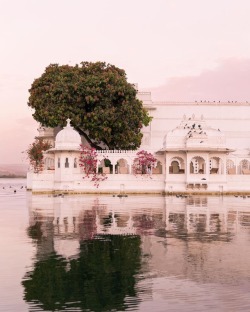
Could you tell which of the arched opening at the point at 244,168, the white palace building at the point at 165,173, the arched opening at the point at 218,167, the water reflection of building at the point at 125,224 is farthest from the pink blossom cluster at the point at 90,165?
the water reflection of building at the point at 125,224

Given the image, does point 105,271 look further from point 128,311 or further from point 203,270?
point 128,311

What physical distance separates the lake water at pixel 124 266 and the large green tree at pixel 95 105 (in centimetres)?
3718

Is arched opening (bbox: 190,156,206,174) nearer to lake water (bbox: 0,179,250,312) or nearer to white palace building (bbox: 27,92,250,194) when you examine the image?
white palace building (bbox: 27,92,250,194)

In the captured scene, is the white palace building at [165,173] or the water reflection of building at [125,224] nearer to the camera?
the water reflection of building at [125,224]

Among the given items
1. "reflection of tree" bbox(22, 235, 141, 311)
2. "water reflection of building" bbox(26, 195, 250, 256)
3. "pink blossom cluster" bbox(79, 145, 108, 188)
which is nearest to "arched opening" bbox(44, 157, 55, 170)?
"pink blossom cluster" bbox(79, 145, 108, 188)

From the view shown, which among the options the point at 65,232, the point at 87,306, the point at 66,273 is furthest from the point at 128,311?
the point at 65,232

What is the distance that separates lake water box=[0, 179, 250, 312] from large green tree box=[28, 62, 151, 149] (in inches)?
1464

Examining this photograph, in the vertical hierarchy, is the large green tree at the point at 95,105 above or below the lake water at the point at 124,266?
above

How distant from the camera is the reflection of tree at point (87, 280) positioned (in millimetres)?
A: 10086

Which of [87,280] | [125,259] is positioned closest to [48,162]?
Result: [125,259]

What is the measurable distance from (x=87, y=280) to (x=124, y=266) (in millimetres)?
1836

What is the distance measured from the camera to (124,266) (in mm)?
13484

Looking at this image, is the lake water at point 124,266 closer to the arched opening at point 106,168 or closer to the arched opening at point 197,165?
the arched opening at point 106,168

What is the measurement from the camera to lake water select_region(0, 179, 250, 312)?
33.3 ft
